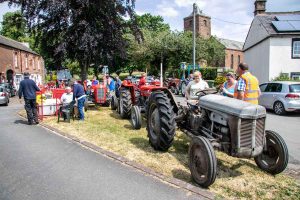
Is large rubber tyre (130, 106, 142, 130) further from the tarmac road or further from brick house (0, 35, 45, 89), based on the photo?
brick house (0, 35, 45, 89)

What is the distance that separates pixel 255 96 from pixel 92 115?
7.82 meters

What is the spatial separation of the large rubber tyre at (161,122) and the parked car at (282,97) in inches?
334

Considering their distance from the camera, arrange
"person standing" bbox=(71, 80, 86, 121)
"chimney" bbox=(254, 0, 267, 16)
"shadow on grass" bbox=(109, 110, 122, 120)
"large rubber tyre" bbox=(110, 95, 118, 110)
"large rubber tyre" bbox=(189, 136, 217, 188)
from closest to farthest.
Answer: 1. "large rubber tyre" bbox=(189, 136, 217, 188)
2. "person standing" bbox=(71, 80, 86, 121)
3. "shadow on grass" bbox=(109, 110, 122, 120)
4. "large rubber tyre" bbox=(110, 95, 118, 110)
5. "chimney" bbox=(254, 0, 267, 16)

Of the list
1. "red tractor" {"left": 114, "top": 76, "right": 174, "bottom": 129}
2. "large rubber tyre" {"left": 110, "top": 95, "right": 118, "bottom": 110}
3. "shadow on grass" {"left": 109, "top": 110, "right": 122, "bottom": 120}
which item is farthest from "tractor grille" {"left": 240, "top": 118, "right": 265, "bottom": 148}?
"large rubber tyre" {"left": 110, "top": 95, "right": 118, "bottom": 110}

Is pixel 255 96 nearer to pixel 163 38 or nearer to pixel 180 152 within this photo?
pixel 180 152

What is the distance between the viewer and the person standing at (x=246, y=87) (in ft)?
20.0

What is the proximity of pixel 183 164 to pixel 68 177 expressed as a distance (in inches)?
87.8

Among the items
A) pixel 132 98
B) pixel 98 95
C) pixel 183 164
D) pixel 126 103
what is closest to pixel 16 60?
pixel 98 95

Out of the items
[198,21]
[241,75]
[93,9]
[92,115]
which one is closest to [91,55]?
[93,9]

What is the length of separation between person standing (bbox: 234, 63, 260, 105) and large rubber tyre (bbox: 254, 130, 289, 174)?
0.93 metres

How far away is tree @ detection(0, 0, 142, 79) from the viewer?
1320 centimetres

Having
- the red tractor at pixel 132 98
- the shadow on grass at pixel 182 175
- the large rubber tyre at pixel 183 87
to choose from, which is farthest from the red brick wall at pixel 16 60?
the shadow on grass at pixel 182 175

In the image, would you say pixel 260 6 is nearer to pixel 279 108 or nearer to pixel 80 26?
pixel 279 108

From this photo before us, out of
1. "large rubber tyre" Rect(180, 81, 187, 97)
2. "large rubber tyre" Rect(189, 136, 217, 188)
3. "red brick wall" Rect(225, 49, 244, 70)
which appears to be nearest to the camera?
"large rubber tyre" Rect(189, 136, 217, 188)
